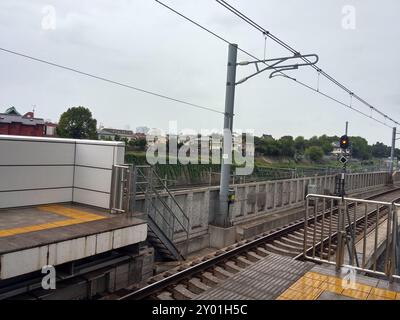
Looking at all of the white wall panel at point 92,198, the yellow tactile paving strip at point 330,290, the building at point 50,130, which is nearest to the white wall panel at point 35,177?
the white wall panel at point 92,198

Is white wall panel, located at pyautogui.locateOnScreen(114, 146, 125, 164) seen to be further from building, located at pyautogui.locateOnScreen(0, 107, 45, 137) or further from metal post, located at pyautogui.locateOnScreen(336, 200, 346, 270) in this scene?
building, located at pyautogui.locateOnScreen(0, 107, 45, 137)

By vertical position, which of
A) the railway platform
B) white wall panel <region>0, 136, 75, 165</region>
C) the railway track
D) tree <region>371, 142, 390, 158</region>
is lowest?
the railway track

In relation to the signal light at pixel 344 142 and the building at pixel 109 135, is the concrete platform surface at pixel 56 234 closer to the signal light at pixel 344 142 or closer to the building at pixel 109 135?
the signal light at pixel 344 142

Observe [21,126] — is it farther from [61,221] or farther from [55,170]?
[61,221]

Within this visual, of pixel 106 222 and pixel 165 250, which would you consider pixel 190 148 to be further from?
pixel 106 222

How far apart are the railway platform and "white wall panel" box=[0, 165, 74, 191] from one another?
5.79 meters

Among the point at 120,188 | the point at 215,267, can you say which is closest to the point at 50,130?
the point at 120,188

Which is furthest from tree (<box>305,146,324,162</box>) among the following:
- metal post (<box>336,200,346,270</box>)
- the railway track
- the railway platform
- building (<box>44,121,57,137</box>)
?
the railway platform

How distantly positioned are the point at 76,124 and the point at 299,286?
41.9 meters

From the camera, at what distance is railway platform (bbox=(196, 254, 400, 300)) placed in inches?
212

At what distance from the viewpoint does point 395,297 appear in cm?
542

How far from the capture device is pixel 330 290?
18.4 ft
